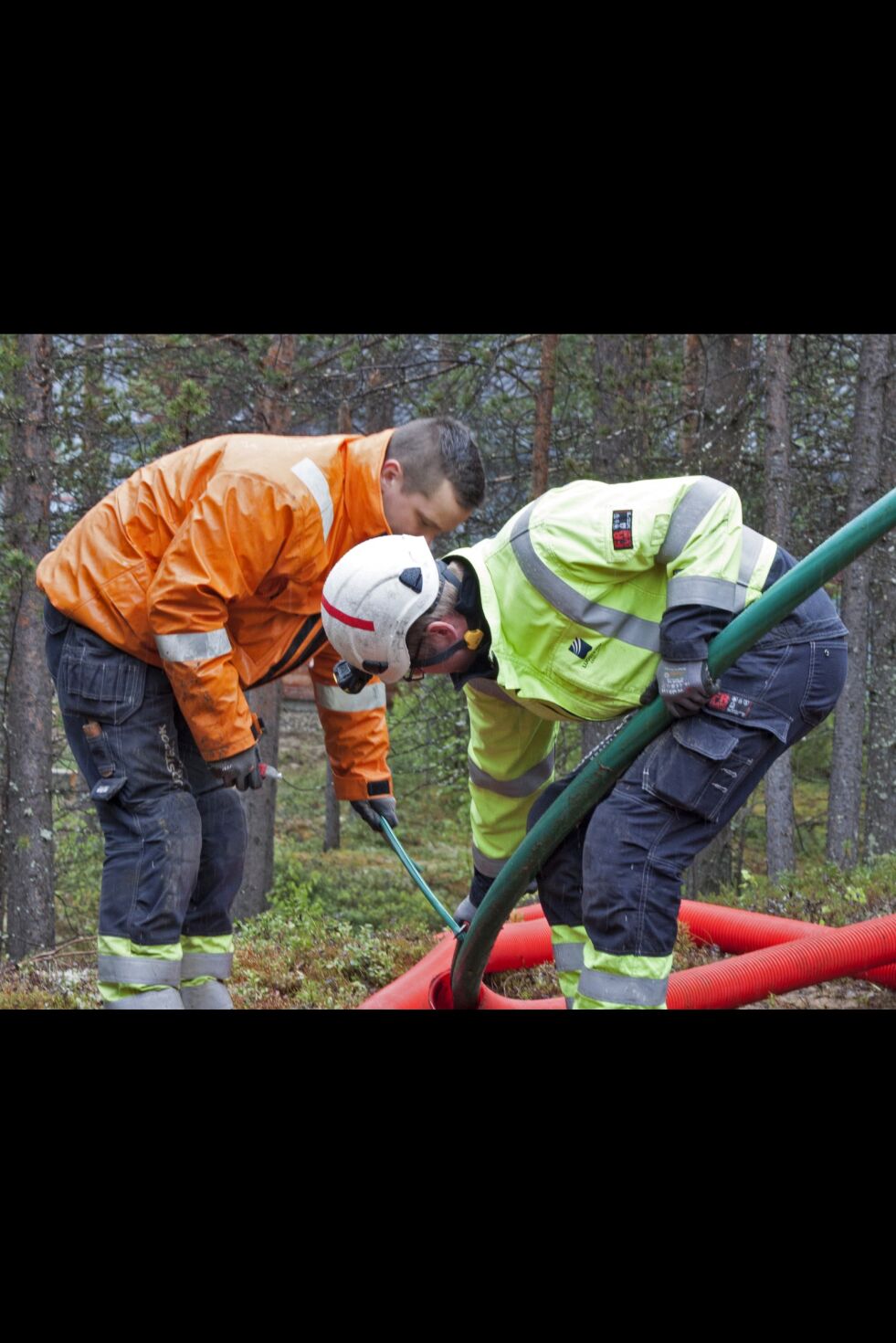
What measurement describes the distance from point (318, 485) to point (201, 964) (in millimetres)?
1782

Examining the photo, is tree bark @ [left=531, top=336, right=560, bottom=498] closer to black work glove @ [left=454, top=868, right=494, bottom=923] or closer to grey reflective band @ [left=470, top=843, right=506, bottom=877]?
black work glove @ [left=454, top=868, right=494, bottom=923]

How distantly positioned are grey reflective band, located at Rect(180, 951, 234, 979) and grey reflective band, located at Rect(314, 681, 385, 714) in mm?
1027

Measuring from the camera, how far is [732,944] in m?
5.46

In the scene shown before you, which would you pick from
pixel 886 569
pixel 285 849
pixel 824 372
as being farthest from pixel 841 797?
pixel 285 849

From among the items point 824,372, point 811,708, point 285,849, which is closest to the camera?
point 811,708

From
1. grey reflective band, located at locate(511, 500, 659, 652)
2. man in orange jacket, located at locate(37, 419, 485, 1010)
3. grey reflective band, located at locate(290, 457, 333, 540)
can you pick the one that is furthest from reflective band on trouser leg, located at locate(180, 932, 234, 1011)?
grey reflective band, located at locate(511, 500, 659, 652)

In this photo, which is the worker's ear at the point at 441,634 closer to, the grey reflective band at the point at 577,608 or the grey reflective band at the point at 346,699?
the grey reflective band at the point at 577,608

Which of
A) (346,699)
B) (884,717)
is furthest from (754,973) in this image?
(884,717)

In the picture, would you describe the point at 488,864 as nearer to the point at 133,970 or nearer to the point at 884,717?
the point at 133,970

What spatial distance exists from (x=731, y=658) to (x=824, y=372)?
27.0 feet

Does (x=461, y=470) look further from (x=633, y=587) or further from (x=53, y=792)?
(x=53, y=792)

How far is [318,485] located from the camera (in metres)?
3.75

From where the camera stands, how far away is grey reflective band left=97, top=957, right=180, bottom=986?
3684 mm

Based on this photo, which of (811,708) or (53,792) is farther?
(53,792)
